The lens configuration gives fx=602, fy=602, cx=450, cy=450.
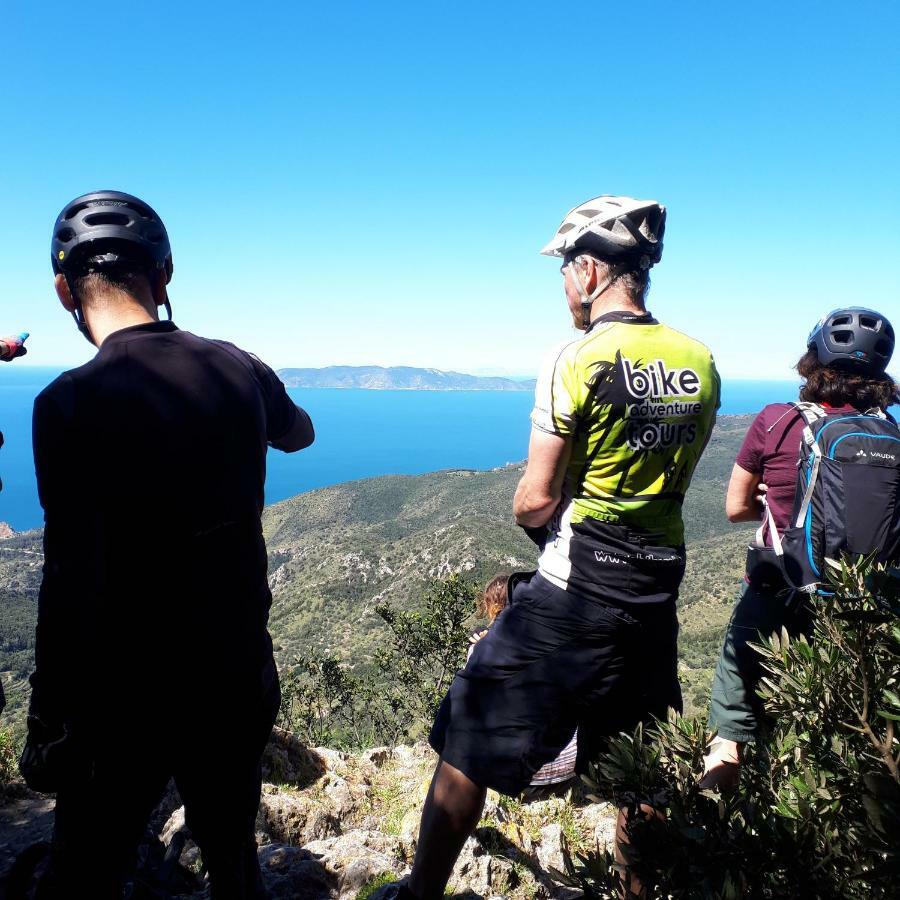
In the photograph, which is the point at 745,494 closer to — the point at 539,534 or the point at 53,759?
the point at 539,534

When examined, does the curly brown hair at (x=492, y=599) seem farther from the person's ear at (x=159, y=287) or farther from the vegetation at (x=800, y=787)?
the person's ear at (x=159, y=287)

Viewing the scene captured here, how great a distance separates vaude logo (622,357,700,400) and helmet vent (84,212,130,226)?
168cm

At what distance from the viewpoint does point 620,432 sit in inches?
→ 79.9

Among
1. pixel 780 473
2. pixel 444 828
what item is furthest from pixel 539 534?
pixel 780 473

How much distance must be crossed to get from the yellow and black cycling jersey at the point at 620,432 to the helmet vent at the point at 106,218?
4.76ft

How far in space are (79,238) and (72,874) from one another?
6.13 ft

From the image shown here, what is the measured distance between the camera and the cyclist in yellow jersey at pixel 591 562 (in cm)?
204

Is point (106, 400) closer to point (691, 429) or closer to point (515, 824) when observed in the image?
point (691, 429)

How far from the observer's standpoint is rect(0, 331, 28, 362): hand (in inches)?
91.0

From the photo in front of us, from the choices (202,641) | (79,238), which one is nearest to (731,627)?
(202,641)

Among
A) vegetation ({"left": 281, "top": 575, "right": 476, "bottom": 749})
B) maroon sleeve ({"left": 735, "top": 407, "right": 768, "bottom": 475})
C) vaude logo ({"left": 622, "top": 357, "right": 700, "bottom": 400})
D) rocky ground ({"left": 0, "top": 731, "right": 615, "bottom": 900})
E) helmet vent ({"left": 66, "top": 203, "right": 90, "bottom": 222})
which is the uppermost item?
helmet vent ({"left": 66, "top": 203, "right": 90, "bottom": 222})

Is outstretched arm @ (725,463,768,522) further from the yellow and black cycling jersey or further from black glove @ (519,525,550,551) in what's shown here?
black glove @ (519,525,550,551)

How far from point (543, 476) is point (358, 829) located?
3.79m

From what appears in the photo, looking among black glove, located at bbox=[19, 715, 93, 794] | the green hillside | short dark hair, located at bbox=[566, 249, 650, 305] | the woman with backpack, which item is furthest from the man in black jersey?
the green hillside
